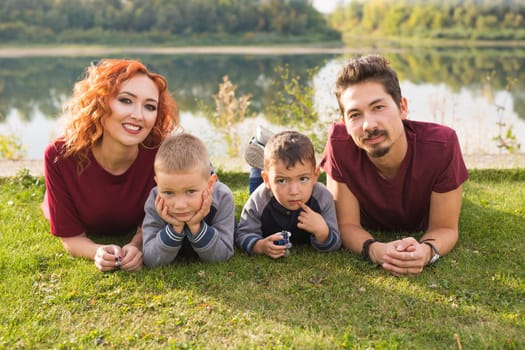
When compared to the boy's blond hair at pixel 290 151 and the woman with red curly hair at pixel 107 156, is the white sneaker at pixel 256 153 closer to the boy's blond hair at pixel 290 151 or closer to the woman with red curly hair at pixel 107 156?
the woman with red curly hair at pixel 107 156

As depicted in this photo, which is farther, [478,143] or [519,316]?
[478,143]

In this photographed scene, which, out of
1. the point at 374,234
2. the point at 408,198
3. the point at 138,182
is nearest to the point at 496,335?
the point at 408,198

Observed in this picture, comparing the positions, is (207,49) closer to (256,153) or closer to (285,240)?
(256,153)

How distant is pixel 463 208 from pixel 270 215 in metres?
2.09

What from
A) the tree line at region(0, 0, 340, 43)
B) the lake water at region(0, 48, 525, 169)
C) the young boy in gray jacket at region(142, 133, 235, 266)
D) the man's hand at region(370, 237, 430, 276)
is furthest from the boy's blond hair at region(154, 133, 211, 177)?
the tree line at region(0, 0, 340, 43)

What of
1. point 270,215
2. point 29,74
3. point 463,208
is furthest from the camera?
point 29,74

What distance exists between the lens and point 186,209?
3.65m

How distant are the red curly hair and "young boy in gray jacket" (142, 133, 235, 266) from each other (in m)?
0.55

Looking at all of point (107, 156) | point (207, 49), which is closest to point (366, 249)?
point (107, 156)

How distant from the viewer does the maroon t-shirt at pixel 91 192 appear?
4148mm

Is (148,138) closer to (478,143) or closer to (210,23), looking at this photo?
(478,143)

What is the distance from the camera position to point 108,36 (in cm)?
3756

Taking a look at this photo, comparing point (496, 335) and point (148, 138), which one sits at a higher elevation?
point (148, 138)

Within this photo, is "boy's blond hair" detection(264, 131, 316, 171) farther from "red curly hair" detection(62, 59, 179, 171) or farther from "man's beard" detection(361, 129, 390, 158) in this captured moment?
"red curly hair" detection(62, 59, 179, 171)
